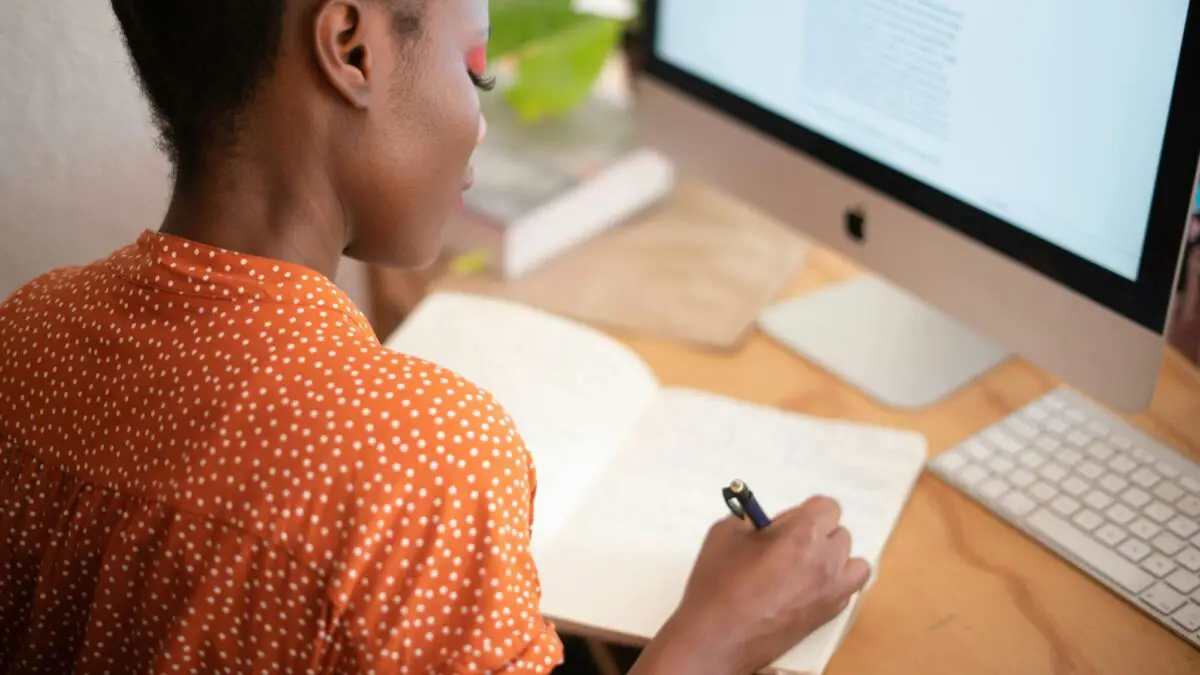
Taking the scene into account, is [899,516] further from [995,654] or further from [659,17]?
[659,17]

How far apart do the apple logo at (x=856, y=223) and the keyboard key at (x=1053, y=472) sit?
0.24 metres

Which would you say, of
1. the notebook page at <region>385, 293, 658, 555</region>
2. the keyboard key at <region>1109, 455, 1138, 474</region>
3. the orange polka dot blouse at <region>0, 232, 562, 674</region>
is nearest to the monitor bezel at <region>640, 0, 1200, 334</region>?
the keyboard key at <region>1109, 455, 1138, 474</region>

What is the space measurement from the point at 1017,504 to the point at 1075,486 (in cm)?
4

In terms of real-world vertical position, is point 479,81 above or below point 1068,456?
above

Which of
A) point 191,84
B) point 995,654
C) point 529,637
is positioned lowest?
point 995,654

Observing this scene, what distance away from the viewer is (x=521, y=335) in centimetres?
97

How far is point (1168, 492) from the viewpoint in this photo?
82 cm

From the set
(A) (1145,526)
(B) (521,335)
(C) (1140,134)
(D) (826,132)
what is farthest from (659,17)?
(A) (1145,526)

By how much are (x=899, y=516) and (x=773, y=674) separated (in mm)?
187

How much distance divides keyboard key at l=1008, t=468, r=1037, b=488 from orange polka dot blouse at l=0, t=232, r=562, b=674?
1.25 feet

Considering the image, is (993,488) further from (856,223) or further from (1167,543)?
(856,223)

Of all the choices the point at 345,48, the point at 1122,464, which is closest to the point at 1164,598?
the point at 1122,464

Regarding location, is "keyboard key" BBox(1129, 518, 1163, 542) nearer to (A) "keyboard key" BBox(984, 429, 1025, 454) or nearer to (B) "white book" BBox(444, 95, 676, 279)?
(A) "keyboard key" BBox(984, 429, 1025, 454)

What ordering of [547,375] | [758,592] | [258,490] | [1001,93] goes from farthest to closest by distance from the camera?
[547,375]
[1001,93]
[758,592]
[258,490]
